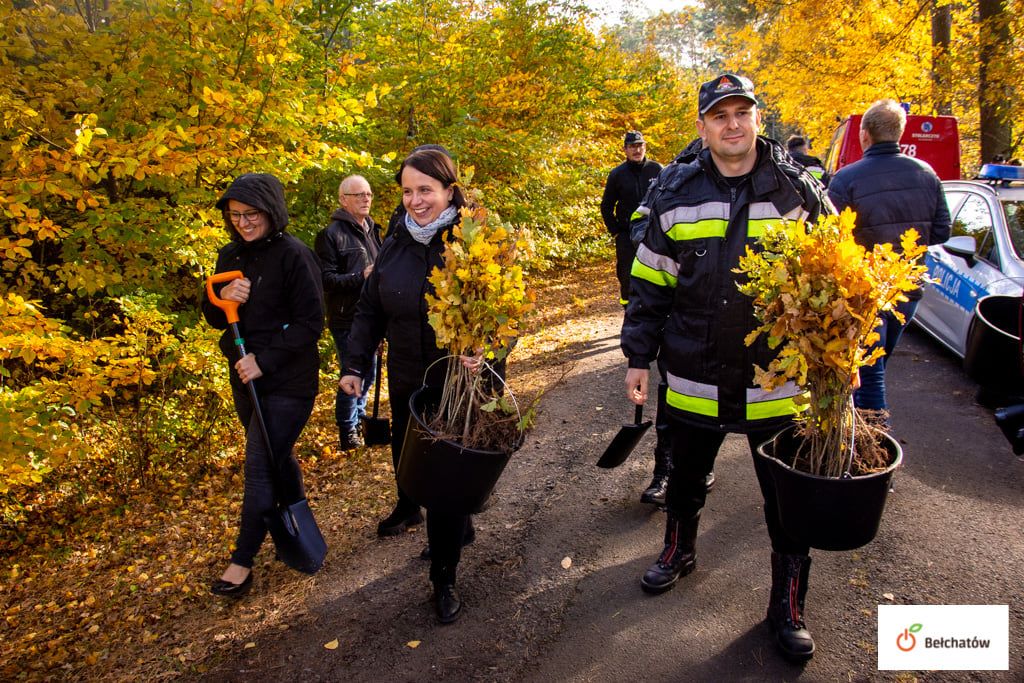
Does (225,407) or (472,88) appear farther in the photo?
(472,88)

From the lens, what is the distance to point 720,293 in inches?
113

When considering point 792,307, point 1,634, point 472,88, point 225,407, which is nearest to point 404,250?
point 792,307

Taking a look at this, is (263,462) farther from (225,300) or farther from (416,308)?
(416,308)

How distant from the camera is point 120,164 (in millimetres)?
4141

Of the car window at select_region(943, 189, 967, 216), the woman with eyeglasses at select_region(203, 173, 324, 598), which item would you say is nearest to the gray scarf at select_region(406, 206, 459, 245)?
the woman with eyeglasses at select_region(203, 173, 324, 598)

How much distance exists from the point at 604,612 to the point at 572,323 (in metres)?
6.82

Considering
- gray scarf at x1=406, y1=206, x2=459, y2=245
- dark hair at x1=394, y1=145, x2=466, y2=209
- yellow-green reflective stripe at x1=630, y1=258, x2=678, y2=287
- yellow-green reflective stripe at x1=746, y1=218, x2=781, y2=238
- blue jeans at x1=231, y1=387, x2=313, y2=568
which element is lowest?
blue jeans at x1=231, y1=387, x2=313, y2=568

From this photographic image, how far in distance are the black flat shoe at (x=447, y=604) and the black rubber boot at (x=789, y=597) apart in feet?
4.79

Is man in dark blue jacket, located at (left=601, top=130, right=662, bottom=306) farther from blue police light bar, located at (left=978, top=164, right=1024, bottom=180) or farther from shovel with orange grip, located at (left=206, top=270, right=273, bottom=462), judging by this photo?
shovel with orange grip, located at (left=206, top=270, right=273, bottom=462)

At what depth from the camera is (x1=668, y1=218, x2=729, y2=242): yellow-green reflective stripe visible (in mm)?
2861

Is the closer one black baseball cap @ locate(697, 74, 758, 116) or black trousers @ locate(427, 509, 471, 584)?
black baseball cap @ locate(697, 74, 758, 116)

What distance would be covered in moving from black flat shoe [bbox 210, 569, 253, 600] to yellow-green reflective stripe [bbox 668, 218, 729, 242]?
2.82 meters

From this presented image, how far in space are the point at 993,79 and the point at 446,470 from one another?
1148 cm

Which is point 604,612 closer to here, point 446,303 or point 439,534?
point 439,534
